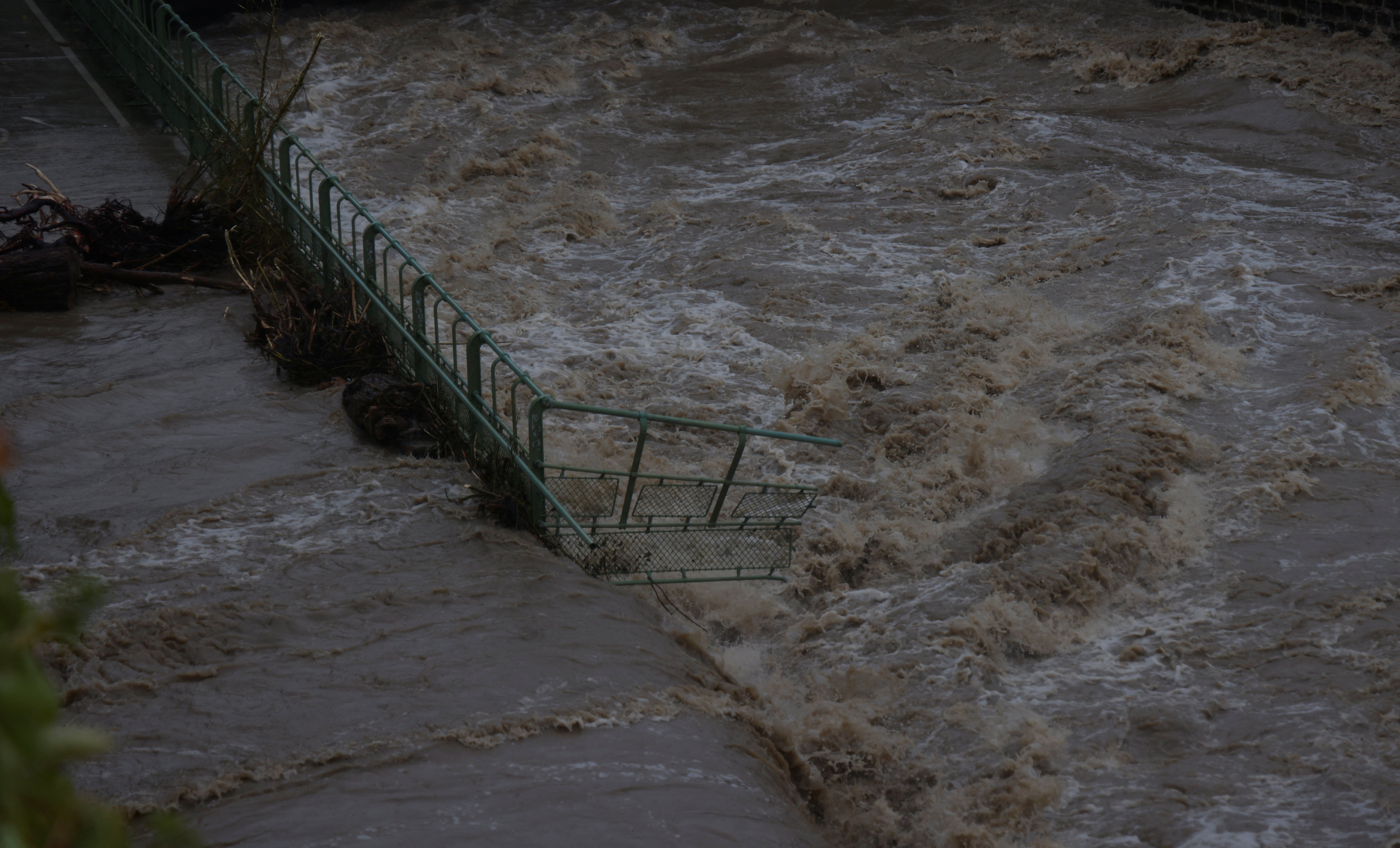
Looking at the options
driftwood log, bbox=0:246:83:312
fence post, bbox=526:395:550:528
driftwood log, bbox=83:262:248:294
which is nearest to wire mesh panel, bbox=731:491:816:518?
fence post, bbox=526:395:550:528

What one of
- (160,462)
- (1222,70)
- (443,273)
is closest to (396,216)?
(443,273)

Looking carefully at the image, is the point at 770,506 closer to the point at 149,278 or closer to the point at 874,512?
the point at 874,512

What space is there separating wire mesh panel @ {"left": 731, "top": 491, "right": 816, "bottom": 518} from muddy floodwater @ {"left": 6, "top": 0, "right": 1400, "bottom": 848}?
43 cm

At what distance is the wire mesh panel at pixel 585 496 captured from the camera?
5.87 m

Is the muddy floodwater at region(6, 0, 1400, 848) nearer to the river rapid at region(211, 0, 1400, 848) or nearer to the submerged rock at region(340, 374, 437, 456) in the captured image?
the river rapid at region(211, 0, 1400, 848)

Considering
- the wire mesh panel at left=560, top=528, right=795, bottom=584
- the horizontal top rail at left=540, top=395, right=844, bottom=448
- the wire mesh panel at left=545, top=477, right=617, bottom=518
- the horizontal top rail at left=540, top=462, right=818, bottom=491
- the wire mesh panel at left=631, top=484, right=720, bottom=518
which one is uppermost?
the horizontal top rail at left=540, top=395, right=844, bottom=448

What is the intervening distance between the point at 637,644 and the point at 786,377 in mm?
4034

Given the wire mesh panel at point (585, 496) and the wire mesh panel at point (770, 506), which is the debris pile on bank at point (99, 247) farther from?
the wire mesh panel at point (770, 506)

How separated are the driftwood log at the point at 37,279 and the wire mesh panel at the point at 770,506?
16.2 feet

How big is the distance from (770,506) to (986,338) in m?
3.45

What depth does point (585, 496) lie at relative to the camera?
598 cm

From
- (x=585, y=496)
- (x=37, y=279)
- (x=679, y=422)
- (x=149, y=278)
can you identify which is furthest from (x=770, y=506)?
(x=37, y=279)

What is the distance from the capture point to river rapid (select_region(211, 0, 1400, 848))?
5301 mm

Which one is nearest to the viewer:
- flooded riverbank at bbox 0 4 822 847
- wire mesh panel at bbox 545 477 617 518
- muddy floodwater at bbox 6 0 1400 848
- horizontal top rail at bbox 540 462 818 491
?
Result: flooded riverbank at bbox 0 4 822 847
